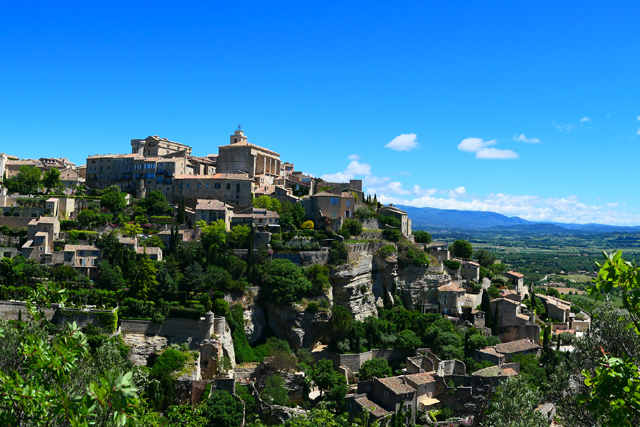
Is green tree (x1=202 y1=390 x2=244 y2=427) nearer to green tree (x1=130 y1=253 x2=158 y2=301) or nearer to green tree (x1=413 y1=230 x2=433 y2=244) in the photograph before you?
green tree (x1=130 y1=253 x2=158 y2=301)

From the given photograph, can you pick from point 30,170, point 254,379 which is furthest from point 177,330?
point 30,170

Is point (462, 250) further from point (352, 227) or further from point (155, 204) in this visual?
point (155, 204)

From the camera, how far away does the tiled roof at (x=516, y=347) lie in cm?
4718

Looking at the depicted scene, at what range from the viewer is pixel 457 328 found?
53.0 metres

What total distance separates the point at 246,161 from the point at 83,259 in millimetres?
27135

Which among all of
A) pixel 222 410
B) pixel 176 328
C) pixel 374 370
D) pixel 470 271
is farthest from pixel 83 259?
pixel 470 271

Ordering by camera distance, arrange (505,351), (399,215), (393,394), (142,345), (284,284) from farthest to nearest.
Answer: (399,215), (284,284), (505,351), (142,345), (393,394)

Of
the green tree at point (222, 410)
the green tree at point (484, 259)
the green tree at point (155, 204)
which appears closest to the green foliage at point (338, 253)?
the green tree at point (222, 410)

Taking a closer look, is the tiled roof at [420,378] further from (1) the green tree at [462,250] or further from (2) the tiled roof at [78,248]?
(1) the green tree at [462,250]

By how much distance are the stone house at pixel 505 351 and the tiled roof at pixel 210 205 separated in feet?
98.7

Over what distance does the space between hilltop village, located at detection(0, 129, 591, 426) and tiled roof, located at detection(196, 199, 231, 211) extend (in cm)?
33

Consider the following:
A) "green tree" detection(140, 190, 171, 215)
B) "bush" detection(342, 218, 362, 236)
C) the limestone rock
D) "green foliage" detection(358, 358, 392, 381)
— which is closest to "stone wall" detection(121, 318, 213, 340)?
the limestone rock

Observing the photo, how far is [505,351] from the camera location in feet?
154

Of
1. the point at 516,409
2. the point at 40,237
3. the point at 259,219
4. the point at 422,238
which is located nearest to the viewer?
the point at 516,409
